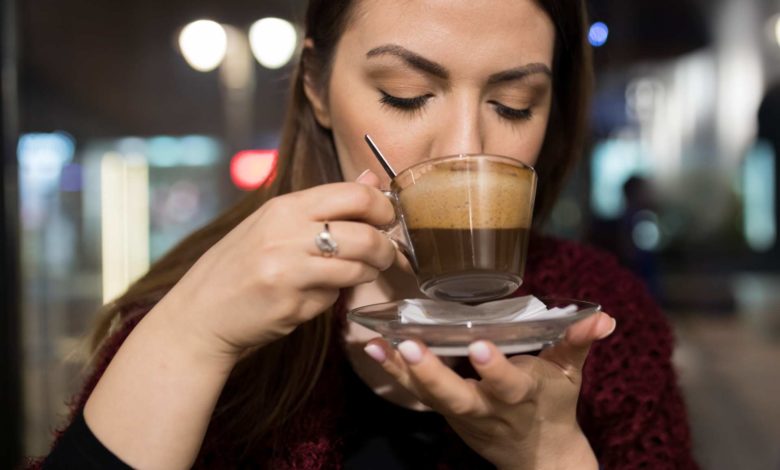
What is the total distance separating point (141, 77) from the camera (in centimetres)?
483

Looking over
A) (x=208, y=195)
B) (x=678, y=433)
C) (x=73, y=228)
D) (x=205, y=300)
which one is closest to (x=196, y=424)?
(x=205, y=300)

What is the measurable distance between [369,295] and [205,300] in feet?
1.96

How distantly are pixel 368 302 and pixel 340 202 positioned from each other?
2.02 ft

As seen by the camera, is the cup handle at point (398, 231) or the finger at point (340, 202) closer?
the finger at point (340, 202)

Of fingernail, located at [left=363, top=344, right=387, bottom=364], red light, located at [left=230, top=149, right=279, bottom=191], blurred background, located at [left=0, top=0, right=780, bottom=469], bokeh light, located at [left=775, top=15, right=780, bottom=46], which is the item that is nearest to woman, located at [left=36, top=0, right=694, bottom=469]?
fingernail, located at [left=363, top=344, right=387, bottom=364]

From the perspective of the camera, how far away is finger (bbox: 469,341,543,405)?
85cm

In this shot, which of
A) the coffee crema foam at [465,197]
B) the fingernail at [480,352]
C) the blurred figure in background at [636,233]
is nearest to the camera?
the fingernail at [480,352]

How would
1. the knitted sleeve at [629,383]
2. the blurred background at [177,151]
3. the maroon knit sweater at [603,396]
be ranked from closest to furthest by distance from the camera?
the maroon knit sweater at [603,396] → the knitted sleeve at [629,383] → the blurred background at [177,151]

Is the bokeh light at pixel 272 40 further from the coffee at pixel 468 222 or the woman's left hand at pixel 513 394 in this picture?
the woman's left hand at pixel 513 394

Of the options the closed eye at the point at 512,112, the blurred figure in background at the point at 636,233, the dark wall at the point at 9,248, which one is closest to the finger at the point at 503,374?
the closed eye at the point at 512,112

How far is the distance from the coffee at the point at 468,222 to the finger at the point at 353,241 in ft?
0.35

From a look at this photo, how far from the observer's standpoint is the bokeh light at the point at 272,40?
4.74 meters

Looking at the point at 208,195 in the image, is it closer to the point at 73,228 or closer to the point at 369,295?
the point at 73,228

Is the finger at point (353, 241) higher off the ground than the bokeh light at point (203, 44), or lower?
lower
